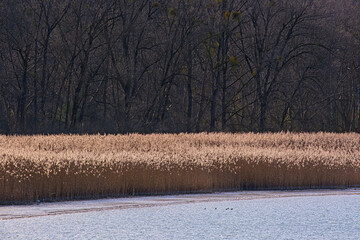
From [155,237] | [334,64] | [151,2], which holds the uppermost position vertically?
[151,2]

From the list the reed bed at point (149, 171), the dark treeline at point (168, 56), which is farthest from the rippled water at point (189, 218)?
the dark treeline at point (168, 56)

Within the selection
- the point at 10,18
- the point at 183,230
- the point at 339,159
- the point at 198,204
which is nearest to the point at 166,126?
the point at 10,18

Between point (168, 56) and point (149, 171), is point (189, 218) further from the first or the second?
point (168, 56)

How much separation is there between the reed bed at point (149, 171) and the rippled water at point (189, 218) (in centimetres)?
80

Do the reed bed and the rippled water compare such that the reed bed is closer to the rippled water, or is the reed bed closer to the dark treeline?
the rippled water

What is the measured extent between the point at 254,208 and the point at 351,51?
30.4 metres

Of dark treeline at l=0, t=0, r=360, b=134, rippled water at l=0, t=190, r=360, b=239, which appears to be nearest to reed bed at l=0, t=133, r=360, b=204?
rippled water at l=0, t=190, r=360, b=239

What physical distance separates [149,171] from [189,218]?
161 inches

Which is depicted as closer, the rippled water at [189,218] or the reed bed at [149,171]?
the rippled water at [189,218]

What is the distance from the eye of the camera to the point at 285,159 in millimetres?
18141

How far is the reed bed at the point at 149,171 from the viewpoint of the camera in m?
14.1

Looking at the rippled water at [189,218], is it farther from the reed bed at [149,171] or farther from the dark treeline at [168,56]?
the dark treeline at [168,56]

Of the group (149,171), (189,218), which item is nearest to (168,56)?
(149,171)

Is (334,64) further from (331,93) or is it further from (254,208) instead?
(254,208)
